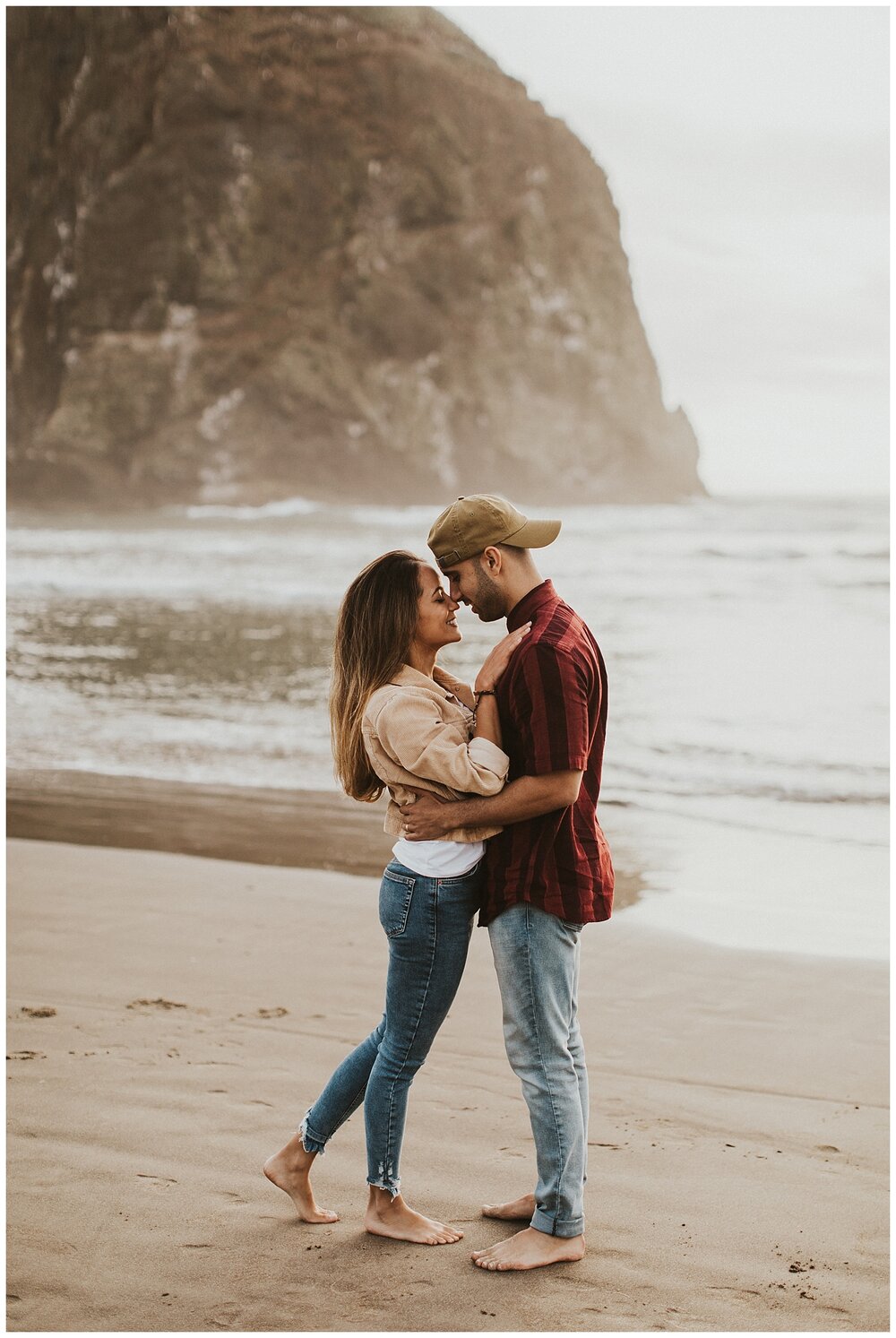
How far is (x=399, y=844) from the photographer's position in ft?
8.51

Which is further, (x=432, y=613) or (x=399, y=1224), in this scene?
(x=399, y=1224)

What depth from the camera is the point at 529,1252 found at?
8.47 feet

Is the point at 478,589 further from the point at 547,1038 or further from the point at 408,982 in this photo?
the point at 547,1038

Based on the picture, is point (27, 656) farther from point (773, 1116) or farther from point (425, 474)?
point (425, 474)

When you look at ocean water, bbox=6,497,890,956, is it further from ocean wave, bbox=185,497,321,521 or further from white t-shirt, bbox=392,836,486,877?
ocean wave, bbox=185,497,321,521

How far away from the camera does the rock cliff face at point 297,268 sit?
132ft

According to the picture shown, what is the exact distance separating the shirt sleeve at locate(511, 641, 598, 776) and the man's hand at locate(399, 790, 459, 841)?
0.66ft

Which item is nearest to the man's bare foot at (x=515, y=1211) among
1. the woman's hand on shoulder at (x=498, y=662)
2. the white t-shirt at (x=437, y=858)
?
the white t-shirt at (x=437, y=858)

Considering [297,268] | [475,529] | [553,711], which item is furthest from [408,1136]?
[297,268]

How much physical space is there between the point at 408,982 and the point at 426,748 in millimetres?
550

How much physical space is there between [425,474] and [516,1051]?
40089 mm

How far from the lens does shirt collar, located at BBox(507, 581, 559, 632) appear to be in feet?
8.47

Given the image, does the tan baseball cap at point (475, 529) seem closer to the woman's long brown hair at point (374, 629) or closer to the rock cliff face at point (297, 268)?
the woman's long brown hair at point (374, 629)

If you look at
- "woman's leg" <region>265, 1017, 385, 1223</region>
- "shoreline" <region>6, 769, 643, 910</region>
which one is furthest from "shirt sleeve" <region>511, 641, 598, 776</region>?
"shoreline" <region>6, 769, 643, 910</region>
